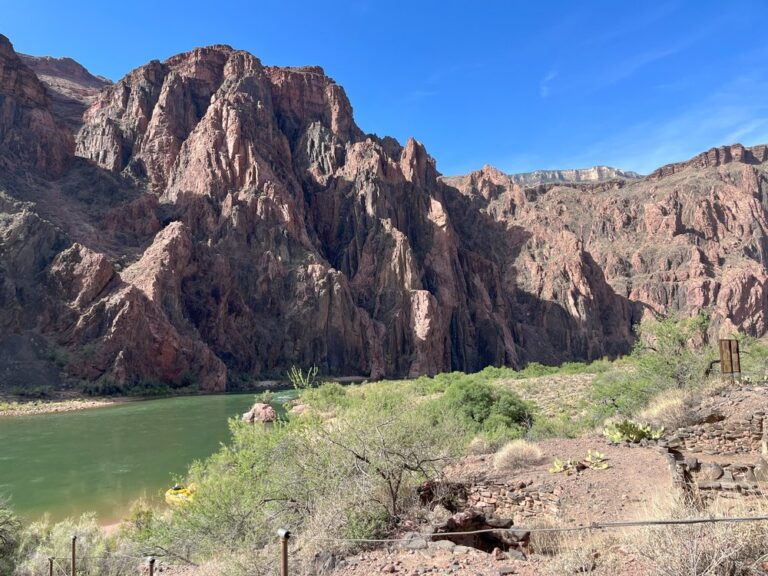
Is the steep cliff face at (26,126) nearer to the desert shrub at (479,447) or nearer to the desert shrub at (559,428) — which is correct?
the desert shrub at (559,428)

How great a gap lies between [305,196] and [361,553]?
9710 cm

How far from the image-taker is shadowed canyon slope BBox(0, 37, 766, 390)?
195 ft

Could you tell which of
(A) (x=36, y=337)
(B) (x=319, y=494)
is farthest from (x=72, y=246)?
(B) (x=319, y=494)

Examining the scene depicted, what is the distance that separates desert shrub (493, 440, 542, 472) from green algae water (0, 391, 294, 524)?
27.6 feet

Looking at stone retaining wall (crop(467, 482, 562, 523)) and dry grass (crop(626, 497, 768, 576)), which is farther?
stone retaining wall (crop(467, 482, 562, 523))

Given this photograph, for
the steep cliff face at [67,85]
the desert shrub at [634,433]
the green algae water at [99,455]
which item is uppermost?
the steep cliff face at [67,85]

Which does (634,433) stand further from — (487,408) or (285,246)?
(285,246)

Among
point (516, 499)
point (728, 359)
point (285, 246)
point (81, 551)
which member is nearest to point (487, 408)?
point (728, 359)

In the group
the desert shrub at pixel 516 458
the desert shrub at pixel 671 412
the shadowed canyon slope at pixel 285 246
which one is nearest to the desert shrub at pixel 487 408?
the desert shrub at pixel 671 412

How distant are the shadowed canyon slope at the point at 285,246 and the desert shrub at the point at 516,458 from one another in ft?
170

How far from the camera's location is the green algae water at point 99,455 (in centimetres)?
1705

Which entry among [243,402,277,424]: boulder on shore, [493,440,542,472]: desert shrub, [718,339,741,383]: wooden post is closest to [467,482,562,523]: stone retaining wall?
[493,440,542,472]: desert shrub

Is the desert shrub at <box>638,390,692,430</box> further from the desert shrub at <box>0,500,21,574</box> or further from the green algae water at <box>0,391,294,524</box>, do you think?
the desert shrub at <box>0,500,21,574</box>

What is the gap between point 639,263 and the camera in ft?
388
